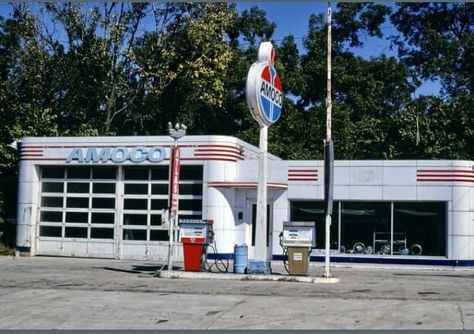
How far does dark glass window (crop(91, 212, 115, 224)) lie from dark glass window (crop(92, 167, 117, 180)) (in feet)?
4.52

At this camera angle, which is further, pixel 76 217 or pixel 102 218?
pixel 76 217

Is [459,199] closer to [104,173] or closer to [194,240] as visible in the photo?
[194,240]

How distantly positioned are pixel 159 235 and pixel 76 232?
3.48 m

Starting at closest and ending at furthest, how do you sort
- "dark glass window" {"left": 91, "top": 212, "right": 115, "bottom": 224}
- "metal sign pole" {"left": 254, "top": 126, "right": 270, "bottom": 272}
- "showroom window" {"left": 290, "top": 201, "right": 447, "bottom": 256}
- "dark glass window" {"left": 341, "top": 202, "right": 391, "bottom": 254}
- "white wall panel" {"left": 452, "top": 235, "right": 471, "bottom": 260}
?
"metal sign pole" {"left": 254, "top": 126, "right": 270, "bottom": 272}
"white wall panel" {"left": 452, "top": 235, "right": 471, "bottom": 260}
"showroom window" {"left": 290, "top": 201, "right": 447, "bottom": 256}
"dark glass window" {"left": 341, "top": 202, "right": 391, "bottom": 254}
"dark glass window" {"left": 91, "top": 212, "right": 115, "bottom": 224}

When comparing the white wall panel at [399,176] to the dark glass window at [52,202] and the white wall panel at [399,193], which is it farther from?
the dark glass window at [52,202]

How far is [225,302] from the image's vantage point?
13992 millimetres

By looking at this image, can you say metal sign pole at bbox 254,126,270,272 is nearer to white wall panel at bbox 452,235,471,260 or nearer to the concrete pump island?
the concrete pump island

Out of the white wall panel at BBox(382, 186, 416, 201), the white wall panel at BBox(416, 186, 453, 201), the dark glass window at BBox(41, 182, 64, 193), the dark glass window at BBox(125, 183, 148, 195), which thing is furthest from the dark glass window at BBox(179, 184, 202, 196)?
the white wall panel at BBox(416, 186, 453, 201)

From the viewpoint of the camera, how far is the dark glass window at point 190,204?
87.0ft

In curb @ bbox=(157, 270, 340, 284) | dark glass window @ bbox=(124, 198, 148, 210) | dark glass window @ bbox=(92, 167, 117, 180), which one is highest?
dark glass window @ bbox=(92, 167, 117, 180)

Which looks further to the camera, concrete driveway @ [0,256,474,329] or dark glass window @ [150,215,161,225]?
dark glass window @ [150,215,161,225]

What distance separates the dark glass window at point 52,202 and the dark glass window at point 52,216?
0.27 m

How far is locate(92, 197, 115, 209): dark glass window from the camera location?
27.4 m

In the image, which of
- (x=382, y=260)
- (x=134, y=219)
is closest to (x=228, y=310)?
(x=382, y=260)
